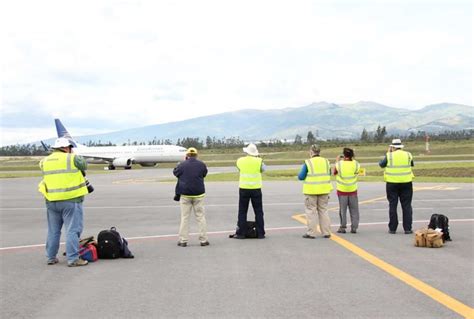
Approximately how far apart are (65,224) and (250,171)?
4064 millimetres

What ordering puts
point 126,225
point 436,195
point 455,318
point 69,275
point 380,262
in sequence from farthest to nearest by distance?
point 436,195, point 126,225, point 380,262, point 69,275, point 455,318

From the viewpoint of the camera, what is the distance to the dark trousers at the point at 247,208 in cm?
1175

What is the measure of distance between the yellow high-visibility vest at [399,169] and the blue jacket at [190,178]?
4.07 meters

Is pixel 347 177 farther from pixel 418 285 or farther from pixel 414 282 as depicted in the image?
pixel 418 285

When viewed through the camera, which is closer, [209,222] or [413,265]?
[413,265]

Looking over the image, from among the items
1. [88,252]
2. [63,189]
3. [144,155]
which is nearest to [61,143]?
[63,189]

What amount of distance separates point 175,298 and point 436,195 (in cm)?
1620

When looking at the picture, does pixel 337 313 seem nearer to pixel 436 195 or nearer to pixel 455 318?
pixel 455 318

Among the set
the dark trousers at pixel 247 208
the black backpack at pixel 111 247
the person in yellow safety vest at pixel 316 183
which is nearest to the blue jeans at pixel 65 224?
the black backpack at pixel 111 247

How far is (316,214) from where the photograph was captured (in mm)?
11867

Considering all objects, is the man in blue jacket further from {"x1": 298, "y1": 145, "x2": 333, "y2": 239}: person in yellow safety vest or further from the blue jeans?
the blue jeans

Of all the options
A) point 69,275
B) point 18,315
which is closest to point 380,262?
point 69,275

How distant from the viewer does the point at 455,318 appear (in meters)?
5.88

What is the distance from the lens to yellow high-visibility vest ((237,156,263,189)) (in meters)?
12.0
